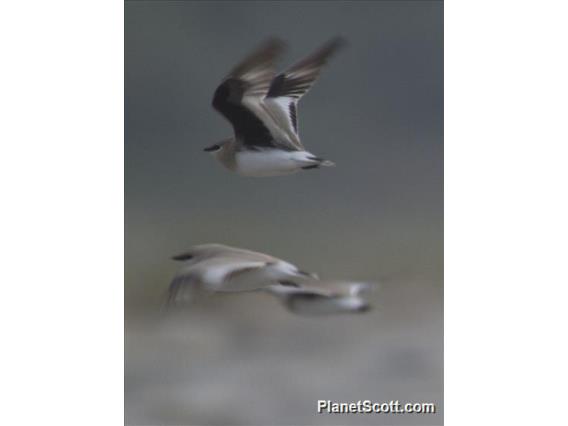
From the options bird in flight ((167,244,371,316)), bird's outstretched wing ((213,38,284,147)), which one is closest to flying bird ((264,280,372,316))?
bird in flight ((167,244,371,316))

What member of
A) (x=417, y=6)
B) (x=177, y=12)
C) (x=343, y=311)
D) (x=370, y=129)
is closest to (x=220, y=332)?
(x=343, y=311)

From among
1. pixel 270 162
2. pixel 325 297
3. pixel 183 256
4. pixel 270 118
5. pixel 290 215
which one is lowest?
pixel 325 297

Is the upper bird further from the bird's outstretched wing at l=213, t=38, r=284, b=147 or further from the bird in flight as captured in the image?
the bird in flight

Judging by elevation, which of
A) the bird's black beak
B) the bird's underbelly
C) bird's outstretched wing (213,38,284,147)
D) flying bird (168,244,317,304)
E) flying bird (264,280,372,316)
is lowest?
flying bird (264,280,372,316)

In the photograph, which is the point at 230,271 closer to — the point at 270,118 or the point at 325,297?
the point at 325,297

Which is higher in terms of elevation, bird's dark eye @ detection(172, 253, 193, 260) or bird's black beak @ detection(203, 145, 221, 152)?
bird's black beak @ detection(203, 145, 221, 152)

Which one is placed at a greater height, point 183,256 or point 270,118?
point 270,118

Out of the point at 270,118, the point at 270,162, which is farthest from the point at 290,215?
the point at 270,118
